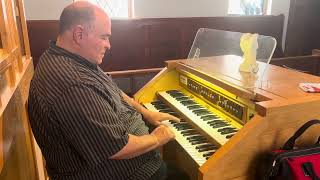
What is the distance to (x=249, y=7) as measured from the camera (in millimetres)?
5293

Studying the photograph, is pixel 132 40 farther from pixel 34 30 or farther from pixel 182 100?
pixel 182 100

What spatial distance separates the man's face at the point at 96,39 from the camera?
1.28m

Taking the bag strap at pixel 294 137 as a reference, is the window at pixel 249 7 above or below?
above

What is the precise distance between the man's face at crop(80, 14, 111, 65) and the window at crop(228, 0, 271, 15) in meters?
4.30

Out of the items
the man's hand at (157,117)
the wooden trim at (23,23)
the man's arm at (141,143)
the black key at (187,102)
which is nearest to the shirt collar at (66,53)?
the man's arm at (141,143)

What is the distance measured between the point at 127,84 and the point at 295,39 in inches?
113

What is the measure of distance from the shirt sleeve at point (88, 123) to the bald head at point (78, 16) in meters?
0.29

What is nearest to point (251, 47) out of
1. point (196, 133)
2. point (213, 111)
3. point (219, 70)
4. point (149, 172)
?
point (219, 70)

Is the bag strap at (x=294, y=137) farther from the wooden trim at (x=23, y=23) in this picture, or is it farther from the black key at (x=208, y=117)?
the wooden trim at (x=23, y=23)

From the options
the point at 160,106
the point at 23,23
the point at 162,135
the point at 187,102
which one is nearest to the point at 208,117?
the point at 187,102

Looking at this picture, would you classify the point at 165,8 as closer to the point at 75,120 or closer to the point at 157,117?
the point at 157,117

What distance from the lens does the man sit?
1141 mm

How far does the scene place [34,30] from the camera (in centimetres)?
372

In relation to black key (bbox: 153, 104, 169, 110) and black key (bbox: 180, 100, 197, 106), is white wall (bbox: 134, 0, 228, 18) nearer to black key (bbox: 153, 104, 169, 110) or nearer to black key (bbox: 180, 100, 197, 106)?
black key (bbox: 153, 104, 169, 110)
